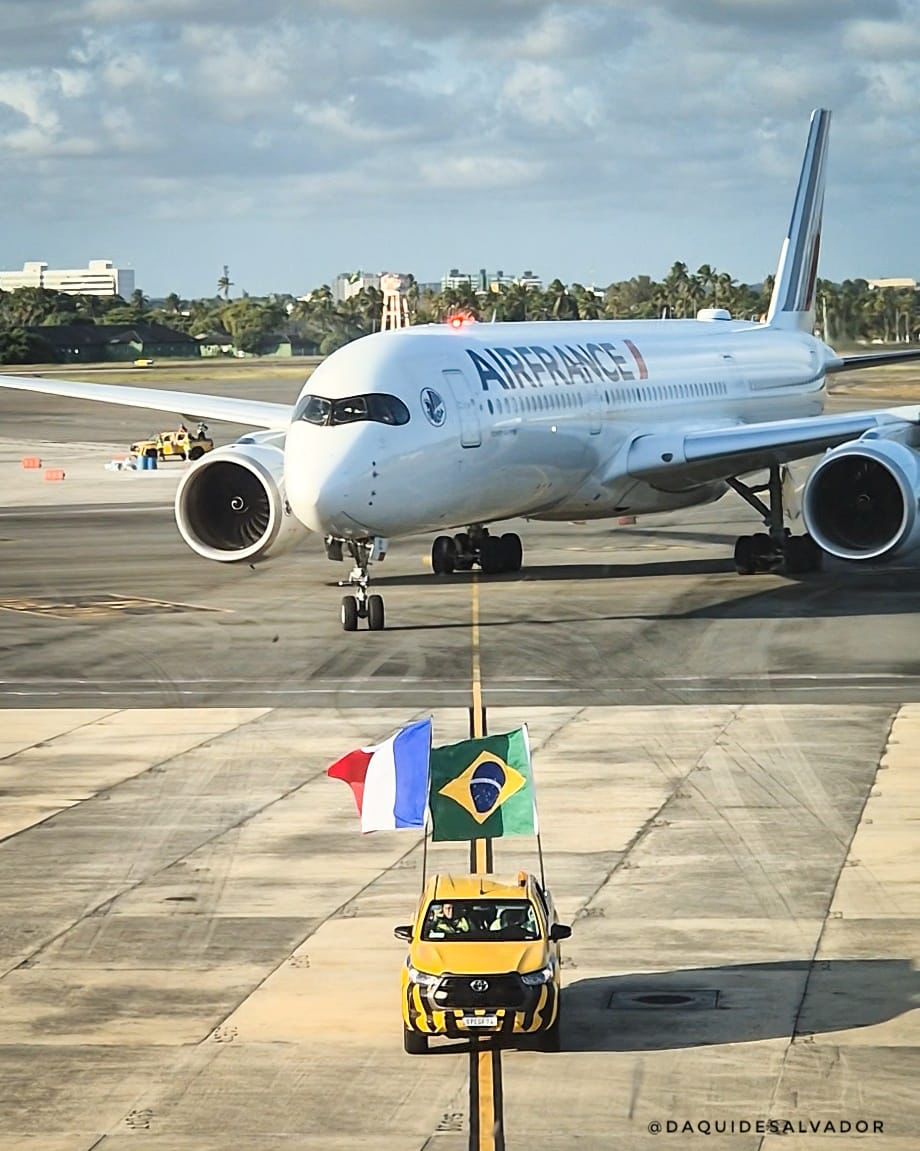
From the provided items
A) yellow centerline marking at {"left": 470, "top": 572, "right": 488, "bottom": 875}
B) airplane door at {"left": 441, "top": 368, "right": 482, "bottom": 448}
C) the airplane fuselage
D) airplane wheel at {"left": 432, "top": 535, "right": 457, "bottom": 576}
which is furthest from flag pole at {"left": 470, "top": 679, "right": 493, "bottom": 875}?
airplane wheel at {"left": 432, "top": 535, "right": 457, "bottom": 576}

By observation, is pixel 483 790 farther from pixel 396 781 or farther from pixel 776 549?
pixel 776 549

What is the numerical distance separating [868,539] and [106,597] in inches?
534

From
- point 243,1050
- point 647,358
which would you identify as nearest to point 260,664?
point 647,358

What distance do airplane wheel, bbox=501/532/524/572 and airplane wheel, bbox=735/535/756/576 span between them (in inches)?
163

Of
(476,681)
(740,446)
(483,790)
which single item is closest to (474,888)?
(483,790)

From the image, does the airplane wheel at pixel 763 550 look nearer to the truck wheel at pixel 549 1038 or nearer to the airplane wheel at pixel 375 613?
the airplane wheel at pixel 375 613

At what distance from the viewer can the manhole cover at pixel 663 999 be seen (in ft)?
48.9

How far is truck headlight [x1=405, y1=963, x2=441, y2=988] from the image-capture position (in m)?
13.6

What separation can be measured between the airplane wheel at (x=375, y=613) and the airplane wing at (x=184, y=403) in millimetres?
8873

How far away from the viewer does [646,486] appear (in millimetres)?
38500

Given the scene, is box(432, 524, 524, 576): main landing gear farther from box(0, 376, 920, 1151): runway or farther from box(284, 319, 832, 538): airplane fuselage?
box(0, 376, 920, 1151): runway

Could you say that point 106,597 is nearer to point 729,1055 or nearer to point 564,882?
point 564,882

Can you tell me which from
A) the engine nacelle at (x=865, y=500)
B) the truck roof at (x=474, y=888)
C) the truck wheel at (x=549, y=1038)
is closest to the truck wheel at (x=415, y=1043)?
the truck wheel at (x=549, y=1038)

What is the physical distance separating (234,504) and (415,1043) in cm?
2292
